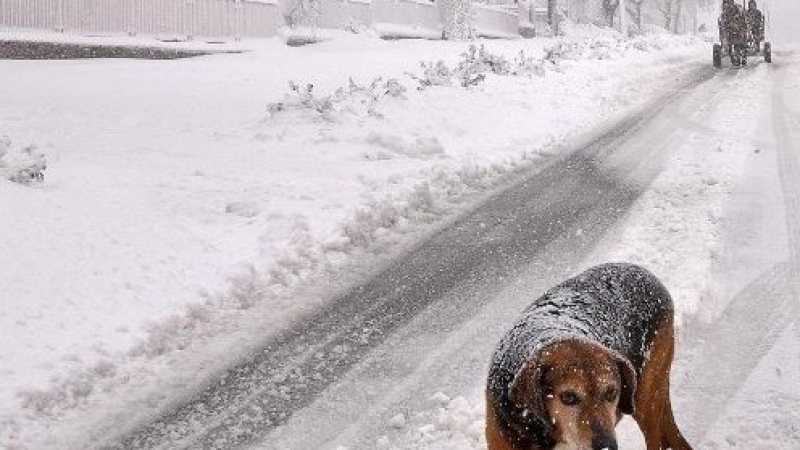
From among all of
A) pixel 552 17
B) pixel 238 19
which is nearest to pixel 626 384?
pixel 238 19

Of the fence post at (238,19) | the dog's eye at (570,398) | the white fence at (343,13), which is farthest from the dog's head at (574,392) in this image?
the white fence at (343,13)

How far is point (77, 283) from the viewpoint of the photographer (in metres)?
5.79

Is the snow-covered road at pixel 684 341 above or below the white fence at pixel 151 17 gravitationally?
below

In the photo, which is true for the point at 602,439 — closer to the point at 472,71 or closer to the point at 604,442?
the point at 604,442

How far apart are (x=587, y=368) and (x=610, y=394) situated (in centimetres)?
14

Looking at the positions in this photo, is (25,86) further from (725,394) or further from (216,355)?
(725,394)

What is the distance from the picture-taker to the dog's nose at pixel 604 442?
2.58 m

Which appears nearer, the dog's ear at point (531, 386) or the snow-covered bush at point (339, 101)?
the dog's ear at point (531, 386)

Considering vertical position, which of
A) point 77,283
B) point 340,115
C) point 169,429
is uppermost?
point 340,115

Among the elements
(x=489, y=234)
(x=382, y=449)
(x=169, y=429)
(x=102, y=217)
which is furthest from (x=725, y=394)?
(x=102, y=217)

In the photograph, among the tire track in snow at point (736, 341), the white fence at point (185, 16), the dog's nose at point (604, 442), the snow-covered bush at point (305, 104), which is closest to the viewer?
the dog's nose at point (604, 442)

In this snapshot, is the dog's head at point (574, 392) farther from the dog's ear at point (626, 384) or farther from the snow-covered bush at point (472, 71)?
the snow-covered bush at point (472, 71)

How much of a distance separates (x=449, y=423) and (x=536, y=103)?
37.8ft

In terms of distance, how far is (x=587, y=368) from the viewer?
2666 mm
